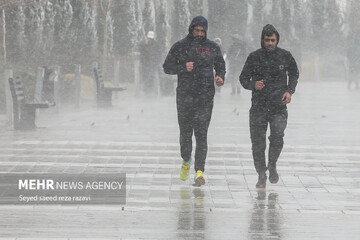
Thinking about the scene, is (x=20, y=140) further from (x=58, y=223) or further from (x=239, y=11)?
(x=239, y=11)

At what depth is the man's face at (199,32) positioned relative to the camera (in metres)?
10.7

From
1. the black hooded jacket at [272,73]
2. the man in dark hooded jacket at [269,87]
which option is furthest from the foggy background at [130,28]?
the black hooded jacket at [272,73]

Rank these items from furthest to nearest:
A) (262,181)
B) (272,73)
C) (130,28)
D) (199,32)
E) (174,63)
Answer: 1. (130,28)
2. (174,63)
3. (262,181)
4. (199,32)
5. (272,73)

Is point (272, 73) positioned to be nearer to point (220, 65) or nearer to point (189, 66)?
point (220, 65)

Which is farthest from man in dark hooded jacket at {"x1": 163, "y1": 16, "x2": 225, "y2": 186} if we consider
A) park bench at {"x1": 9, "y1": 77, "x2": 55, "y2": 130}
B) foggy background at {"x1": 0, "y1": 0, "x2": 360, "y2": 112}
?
foggy background at {"x1": 0, "y1": 0, "x2": 360, "y2": 112}

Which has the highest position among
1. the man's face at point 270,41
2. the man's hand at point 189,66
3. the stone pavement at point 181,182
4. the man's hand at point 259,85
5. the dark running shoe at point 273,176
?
the man's face at point 270,41

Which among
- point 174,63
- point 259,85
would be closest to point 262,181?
point 259,85

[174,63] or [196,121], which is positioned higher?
[174,63]

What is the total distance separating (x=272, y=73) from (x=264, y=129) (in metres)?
0.66

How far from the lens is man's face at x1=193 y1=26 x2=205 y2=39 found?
35.1ft

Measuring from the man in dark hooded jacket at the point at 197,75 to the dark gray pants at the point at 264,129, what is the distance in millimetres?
522

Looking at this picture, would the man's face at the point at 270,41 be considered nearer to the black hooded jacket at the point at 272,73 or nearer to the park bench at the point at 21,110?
the black hooded jacket at the point at 272,73

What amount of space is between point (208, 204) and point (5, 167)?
354 cm

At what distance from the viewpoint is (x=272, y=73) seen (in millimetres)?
10617
